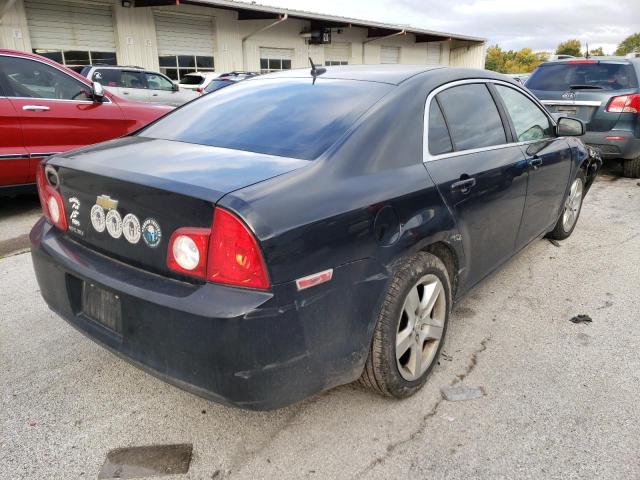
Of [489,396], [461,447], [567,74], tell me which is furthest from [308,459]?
→ [567,74]

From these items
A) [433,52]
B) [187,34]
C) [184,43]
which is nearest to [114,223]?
[184,43]

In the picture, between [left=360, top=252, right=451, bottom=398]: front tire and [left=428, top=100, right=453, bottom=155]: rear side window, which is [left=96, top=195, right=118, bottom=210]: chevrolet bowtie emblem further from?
[left=428, top=100, right=453, bottom=155]: rear side window

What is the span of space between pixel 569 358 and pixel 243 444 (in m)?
1.85

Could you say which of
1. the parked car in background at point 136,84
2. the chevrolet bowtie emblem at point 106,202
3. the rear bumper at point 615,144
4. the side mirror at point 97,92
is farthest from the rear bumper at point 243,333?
the parked car in background at point 136,84

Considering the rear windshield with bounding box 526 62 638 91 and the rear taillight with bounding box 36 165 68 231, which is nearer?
the rear taillight with bounding box 36 165 68 231

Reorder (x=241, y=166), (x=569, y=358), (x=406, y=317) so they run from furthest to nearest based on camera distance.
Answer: (x=569, y=358), (x=406, y=317), (x=241, y=166)

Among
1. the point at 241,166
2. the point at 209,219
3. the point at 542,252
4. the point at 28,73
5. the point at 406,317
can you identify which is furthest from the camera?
the point at 28,73

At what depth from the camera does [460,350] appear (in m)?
3.00

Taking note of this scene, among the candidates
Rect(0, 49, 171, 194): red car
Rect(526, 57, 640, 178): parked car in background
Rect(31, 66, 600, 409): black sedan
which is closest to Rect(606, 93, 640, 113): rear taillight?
Rect(526, 57, 640, 178): parked car in background

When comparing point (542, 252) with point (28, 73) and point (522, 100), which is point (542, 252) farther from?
point (28, 73)

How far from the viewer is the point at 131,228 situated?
2.08 meters

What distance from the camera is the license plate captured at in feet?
6.90

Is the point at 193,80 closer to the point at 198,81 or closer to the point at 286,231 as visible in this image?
the point at 198,81

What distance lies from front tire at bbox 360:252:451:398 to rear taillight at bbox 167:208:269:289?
67 centimetres
